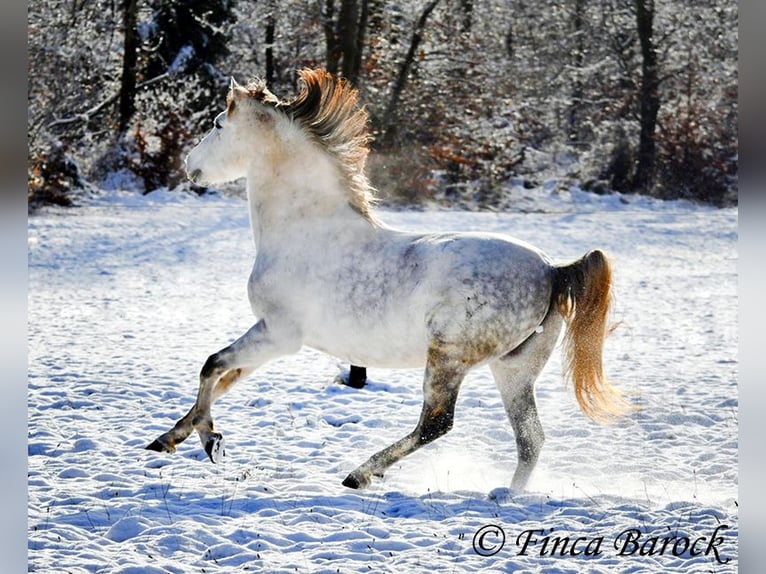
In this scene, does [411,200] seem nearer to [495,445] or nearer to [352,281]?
[495,445]

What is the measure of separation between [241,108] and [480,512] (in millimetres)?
2517

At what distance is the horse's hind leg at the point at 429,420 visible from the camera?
14.8 ft

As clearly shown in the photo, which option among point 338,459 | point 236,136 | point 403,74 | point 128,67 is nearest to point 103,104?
point 128,67

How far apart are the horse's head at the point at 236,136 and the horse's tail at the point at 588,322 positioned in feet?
5.91

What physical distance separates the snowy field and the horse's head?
167 cm

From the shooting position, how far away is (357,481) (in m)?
4.56

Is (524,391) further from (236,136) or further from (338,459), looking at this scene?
(236,136)

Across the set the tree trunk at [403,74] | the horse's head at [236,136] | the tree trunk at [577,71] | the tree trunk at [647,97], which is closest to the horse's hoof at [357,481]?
the horse's head at [236,136]

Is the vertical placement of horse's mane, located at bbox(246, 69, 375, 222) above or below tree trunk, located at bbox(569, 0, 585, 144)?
below

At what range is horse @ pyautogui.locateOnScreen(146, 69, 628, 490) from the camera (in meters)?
4.48

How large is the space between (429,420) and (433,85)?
15.9m

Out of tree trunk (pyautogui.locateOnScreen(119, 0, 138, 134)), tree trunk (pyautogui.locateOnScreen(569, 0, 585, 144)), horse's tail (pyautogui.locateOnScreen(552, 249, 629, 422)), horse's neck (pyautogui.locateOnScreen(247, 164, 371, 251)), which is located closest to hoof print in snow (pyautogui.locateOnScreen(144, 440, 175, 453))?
horse's neck (pyautogui.locateOnScreen(247, 164, 371, 251))

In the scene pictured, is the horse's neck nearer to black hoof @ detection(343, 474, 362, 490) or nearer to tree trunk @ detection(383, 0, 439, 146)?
black hoof @ detection(343, 474, 362, 490)
